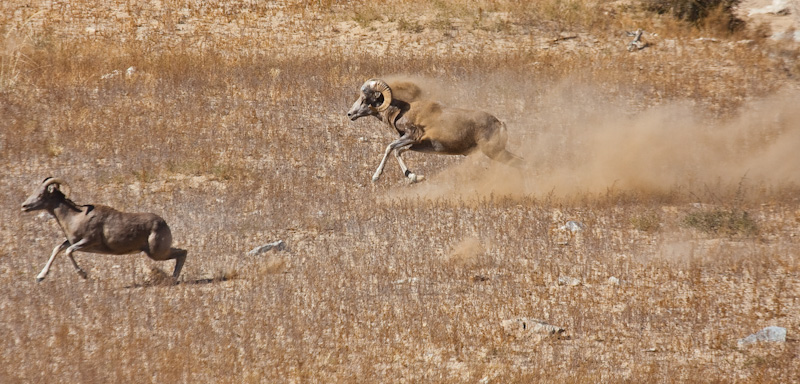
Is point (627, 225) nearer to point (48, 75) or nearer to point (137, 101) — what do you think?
point (137, 101)

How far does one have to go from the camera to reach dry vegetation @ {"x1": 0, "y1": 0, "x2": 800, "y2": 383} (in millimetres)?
10344

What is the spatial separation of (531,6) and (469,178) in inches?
402

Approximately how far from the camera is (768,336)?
35.0 ft

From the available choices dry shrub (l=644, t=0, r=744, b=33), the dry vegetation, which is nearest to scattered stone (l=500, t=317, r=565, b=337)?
the dry vegetation

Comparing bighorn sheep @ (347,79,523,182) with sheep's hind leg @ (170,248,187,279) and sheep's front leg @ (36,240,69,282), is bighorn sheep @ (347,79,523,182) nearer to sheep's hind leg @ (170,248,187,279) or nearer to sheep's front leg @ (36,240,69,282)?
sheep's hind leg @ (170,248,187,279)

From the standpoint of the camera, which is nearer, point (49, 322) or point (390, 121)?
point (49, 322)

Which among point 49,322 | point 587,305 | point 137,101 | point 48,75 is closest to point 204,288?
point 49,322

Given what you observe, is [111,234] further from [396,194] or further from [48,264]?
[396,194]

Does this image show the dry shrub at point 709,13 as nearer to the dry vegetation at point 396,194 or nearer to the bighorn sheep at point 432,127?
the dry vegetation at point 396,194

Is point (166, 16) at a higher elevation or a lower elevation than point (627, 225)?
higher

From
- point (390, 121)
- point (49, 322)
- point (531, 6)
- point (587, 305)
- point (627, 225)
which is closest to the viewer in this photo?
point (49, 322)

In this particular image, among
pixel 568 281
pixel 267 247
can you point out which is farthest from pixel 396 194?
pixel 568 281

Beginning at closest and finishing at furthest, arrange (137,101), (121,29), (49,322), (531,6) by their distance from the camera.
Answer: (49,322) → (137,101) → (121,29) → (531,6)

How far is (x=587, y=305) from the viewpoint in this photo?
1149 cm
